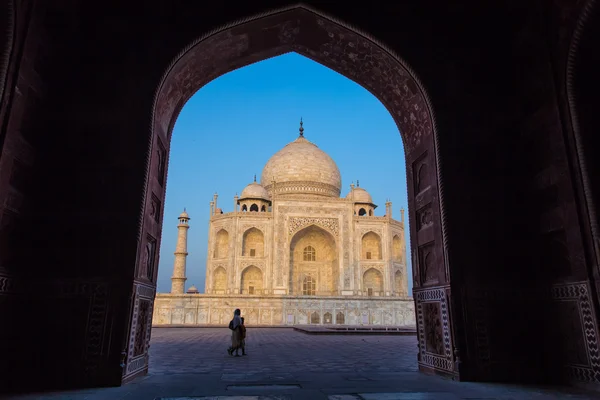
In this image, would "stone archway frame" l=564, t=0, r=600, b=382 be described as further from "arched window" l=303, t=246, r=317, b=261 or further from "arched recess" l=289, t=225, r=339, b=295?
"arched window" l=303, t=246, r=317, b=261

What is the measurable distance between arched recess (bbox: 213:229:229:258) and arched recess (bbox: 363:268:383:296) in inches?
318

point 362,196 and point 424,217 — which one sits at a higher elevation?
point 362,196

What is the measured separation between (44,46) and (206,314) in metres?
16.0

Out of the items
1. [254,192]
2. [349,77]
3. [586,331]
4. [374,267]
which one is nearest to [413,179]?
[349,77]

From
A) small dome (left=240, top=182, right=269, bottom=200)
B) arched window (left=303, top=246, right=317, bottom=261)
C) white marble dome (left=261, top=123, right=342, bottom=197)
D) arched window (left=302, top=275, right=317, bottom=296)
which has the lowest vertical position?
arched window (left=302, top=275, right=317, bottom=296)

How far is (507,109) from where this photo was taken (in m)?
4.77

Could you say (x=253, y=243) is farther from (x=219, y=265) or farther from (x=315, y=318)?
(x=315, y=318)

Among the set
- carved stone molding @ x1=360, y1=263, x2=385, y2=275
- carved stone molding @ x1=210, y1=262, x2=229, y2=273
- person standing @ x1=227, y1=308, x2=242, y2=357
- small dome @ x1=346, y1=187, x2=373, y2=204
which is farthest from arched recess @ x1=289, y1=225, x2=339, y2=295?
person standing @ x1=227, y1=308, x2=242, y2=357

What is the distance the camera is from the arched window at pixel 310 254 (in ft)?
79.4

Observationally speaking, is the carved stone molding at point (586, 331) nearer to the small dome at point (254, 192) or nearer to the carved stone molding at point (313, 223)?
the carved stone molding at point (313, 223)

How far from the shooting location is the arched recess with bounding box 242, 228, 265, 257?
23.2 meters

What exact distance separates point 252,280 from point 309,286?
327 centimetres

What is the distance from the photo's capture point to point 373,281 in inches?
941

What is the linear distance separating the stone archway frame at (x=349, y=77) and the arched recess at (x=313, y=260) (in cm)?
1802
